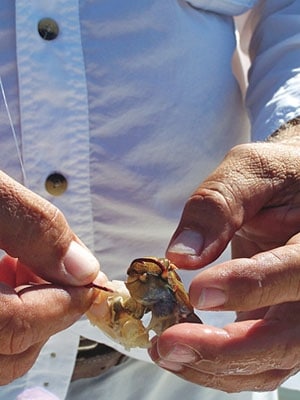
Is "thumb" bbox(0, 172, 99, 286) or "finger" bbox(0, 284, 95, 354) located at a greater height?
"thumb" bbox(0, 172, 99, 286)

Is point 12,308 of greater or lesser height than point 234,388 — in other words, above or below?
above

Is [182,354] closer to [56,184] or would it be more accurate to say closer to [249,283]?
[249,283]

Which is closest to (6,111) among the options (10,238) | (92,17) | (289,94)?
(92,17)

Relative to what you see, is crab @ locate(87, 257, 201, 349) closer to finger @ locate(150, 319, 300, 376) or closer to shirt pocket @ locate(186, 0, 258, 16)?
finger @ locate(150, 319, 300, 376)

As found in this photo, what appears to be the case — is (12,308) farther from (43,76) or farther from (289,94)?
(289,94)

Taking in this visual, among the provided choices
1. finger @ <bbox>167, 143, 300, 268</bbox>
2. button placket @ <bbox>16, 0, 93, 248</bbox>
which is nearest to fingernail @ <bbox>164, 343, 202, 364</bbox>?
finger @ <bbox>167, 143, 300, 268</bbox>
